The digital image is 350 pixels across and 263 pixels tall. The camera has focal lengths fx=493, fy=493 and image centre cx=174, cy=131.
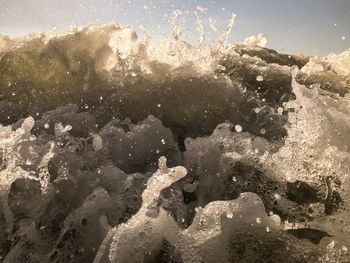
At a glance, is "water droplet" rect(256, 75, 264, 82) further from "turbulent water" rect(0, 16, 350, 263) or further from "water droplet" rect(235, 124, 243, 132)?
"water droplet" rect(235, 124, 243, 132)

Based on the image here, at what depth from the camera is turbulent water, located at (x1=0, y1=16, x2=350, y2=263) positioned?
2672mm

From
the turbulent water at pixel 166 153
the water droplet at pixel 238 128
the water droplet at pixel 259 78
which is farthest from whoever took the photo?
the water droplet at pixel 259 78

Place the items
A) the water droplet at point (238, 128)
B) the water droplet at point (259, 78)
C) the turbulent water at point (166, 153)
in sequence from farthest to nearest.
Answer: the water droplet at point (259, 78)
the water droplet at point (238, 128)
the turbulent water at point (166, 153)

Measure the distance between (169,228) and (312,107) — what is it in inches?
61.8

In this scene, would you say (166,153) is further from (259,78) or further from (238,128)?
(259,78)

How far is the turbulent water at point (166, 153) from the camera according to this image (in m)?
2.67

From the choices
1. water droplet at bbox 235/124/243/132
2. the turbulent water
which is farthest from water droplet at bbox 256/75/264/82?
water droplet at bbox 235/124/243/132

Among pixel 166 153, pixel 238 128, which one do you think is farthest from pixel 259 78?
pixel 166 153

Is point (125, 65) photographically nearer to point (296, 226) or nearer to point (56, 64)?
point (56, 64)

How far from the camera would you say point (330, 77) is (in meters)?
5.67

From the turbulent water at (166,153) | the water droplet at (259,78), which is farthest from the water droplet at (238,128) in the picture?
the water droplet at (259,78)

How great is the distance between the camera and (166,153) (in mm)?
4199

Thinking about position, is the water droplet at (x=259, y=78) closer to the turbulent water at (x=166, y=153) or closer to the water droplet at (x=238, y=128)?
the turbulent water at (x=166, y=153)

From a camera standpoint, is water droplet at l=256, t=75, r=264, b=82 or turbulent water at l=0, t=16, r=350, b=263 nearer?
turbulent water at l=0, t=16, r=350, b=263
